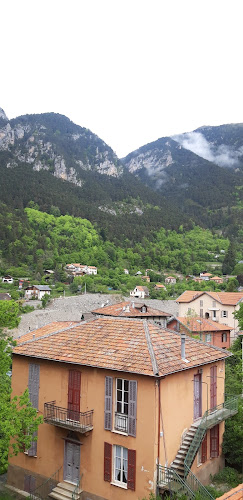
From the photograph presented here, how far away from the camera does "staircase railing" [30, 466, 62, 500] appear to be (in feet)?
54.3

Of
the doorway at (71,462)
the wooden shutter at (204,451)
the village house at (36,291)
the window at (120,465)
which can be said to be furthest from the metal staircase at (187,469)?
the village house at (36,291)

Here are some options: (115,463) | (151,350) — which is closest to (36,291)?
(115,463)

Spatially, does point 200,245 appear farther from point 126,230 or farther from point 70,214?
point 70,214

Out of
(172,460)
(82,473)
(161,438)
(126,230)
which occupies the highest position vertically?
(126,230)

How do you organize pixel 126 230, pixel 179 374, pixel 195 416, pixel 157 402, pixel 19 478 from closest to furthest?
pixel 157 402
pixel 179 374
pixel 195 416
pixel 19 478
pixel 126 230

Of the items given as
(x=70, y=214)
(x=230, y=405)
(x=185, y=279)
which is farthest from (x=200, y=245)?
(x=230, y=405)

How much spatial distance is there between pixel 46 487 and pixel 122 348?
6.57 meters

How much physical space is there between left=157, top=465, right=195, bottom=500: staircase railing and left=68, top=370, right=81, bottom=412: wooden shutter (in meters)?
3.88

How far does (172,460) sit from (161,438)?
1.23 meters

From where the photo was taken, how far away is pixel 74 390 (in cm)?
1628

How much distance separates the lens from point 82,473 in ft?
51.8

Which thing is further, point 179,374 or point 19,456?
point 19,456

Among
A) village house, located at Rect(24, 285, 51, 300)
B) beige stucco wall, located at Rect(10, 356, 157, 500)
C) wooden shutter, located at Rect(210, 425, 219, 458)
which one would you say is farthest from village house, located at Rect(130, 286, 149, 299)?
beige stucco wall, located at Rect(10, 356, 157, 500)

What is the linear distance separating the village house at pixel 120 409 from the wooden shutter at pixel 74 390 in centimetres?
4
